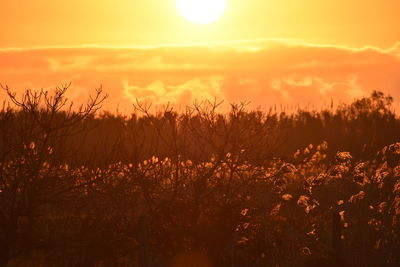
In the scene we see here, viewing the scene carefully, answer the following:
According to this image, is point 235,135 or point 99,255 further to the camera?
point 235,135

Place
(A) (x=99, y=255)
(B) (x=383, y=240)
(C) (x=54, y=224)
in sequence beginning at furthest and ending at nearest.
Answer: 1. (C) (x=54, y=224)
2. (B) (x=383, y=240)
3. (A) (x=99, y=255)

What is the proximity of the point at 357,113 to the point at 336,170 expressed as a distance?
34.1 metres

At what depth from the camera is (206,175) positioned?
51.9 feet

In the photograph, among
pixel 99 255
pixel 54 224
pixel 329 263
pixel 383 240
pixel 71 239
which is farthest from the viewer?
pixel 54 224

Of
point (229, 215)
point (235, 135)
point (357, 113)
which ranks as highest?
point (357, 113)

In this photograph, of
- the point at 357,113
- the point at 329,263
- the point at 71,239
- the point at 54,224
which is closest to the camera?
the point at 71,239

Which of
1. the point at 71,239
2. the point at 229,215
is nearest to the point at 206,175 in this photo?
the point at 229,215

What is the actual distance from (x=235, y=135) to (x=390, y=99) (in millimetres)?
36079

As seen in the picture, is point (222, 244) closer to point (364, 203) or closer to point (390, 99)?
point (364, 203)

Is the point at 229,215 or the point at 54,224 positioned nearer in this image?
the point at 229,215

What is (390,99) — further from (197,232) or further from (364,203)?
(197,232)

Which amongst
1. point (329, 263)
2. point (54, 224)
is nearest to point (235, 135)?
point (329, 263)

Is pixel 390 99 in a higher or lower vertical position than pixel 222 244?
higher

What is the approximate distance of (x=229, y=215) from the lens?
50.6 feet
